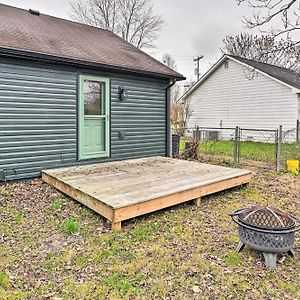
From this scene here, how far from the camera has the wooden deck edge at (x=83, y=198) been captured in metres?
3.35

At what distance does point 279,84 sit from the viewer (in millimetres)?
13305

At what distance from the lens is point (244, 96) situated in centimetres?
1477

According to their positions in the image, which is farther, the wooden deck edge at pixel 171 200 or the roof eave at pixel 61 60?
the roof eave at pixel 61 60

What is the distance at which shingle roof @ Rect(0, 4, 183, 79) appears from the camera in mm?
5340

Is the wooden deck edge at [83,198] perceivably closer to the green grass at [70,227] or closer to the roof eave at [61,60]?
the green grass at [70,227]

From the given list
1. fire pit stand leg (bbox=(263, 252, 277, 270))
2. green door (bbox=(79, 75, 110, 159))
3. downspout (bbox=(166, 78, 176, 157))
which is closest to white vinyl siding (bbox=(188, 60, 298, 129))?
downspout (bbox=(166, 78, 176, 157))

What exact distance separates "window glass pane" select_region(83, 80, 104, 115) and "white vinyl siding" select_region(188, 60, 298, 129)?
8277 mm

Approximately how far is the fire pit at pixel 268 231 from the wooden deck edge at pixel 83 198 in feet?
4.83

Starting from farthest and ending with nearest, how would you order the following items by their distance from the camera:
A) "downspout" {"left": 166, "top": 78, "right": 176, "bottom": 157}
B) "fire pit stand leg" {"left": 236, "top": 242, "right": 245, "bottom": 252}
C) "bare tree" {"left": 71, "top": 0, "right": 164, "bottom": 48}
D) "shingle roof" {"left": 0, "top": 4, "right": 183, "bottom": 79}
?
"bare tree" {"left": 71, "top": 0, "right": 164, "bottom": 48} → "downspout" {"left": 166, "top": 78, "right": 176, "bottom": 157} → "shingle roof" {"left": 0, "top": 4, "right": 183, "bottom": 79} → "fire pit stand leg" {"left": 236, "top": 242, "right": 245, "bottom": 252}

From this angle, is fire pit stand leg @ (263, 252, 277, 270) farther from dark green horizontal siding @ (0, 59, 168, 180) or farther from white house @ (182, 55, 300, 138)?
white house @ (182, 55, 300, 138)

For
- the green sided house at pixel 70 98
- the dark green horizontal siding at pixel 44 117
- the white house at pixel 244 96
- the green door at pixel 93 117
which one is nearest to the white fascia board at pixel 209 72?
the white house at pixel 244 96

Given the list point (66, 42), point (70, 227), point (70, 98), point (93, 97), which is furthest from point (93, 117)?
point (70, 227)

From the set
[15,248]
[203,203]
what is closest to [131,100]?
[203,203]

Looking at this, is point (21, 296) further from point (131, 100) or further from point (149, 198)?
point (131, 100)
